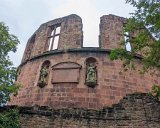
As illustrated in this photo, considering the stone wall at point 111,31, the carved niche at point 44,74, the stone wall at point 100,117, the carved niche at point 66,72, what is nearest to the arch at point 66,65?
the carved niche at point 66,72

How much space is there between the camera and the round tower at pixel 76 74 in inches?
523

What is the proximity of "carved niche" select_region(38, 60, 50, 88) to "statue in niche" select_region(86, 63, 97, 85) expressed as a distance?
231 centimetres

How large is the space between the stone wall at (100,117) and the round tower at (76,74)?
2540mm

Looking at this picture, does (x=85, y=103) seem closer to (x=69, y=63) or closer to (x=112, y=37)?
(x=69, y=63)

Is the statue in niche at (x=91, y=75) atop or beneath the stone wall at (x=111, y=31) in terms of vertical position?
beneath

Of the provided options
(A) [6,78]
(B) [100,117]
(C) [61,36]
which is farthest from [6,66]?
(C) [61,36]

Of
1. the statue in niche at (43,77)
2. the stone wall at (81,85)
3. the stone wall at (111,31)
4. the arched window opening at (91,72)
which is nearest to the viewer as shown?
the stone wall at (81,85)

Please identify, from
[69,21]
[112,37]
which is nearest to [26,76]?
[69,21]

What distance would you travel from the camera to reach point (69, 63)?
14.5 meters

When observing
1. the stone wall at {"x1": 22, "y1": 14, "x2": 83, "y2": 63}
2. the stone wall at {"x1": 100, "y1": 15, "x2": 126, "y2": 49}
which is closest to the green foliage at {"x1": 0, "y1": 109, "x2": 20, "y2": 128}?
the stone wall at {"x1": 22, "y1": 14, "x2": 83, "y2": 63}

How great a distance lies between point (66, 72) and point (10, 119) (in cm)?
547

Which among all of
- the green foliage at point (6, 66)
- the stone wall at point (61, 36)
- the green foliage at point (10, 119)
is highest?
the stone wall at point (61, 36)

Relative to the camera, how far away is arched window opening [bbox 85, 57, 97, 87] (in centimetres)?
1343

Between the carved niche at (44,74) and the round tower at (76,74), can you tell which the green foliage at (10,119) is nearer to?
the round tower at (76,74)
